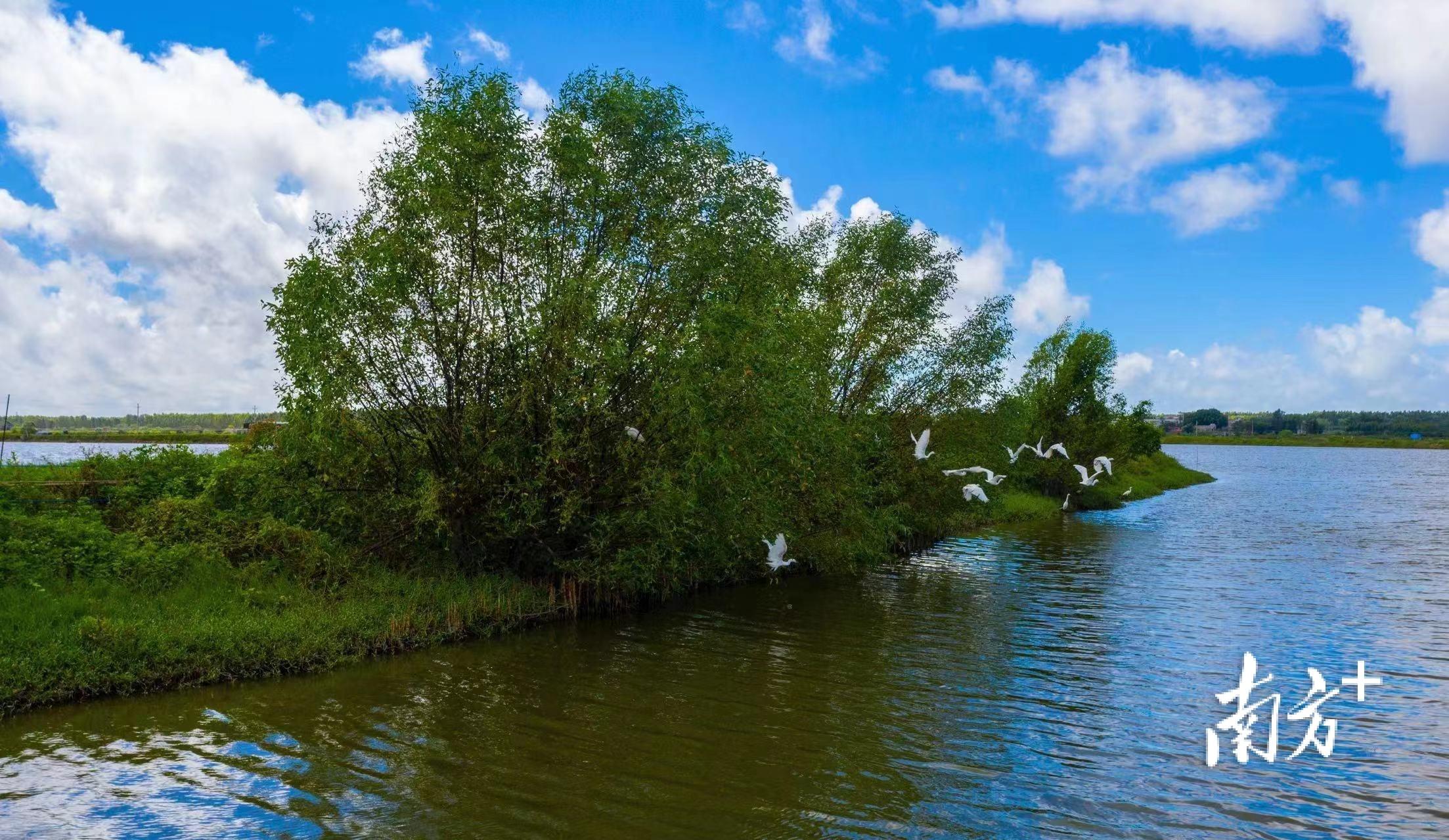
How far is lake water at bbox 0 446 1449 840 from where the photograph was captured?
11789mm

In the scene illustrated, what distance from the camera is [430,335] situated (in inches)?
899

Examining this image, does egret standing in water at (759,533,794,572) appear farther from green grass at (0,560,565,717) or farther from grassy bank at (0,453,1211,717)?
green grass at (0,560,565,717)

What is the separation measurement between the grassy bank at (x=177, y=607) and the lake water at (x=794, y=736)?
0.64 metres

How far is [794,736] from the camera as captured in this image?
1526 centimetres

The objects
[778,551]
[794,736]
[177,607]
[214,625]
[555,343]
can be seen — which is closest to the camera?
[794,736]

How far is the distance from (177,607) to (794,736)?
13.1 metres

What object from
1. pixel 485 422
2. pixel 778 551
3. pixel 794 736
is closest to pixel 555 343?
pixel 485 422

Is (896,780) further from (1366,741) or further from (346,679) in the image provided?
(346,679)

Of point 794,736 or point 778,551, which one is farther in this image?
point 778,551

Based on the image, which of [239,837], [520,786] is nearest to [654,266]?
[520,786]

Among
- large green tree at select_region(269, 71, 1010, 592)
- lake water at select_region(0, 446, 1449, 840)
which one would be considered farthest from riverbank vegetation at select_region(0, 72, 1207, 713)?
lake water at select_region(0, 446, 1449, 840)

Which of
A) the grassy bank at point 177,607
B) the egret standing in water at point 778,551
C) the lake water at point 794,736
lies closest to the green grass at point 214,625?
the grassy bank at point 177,607

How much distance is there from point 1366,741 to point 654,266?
19.0 m

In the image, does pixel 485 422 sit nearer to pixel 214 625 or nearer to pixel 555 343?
pixel 555 343
